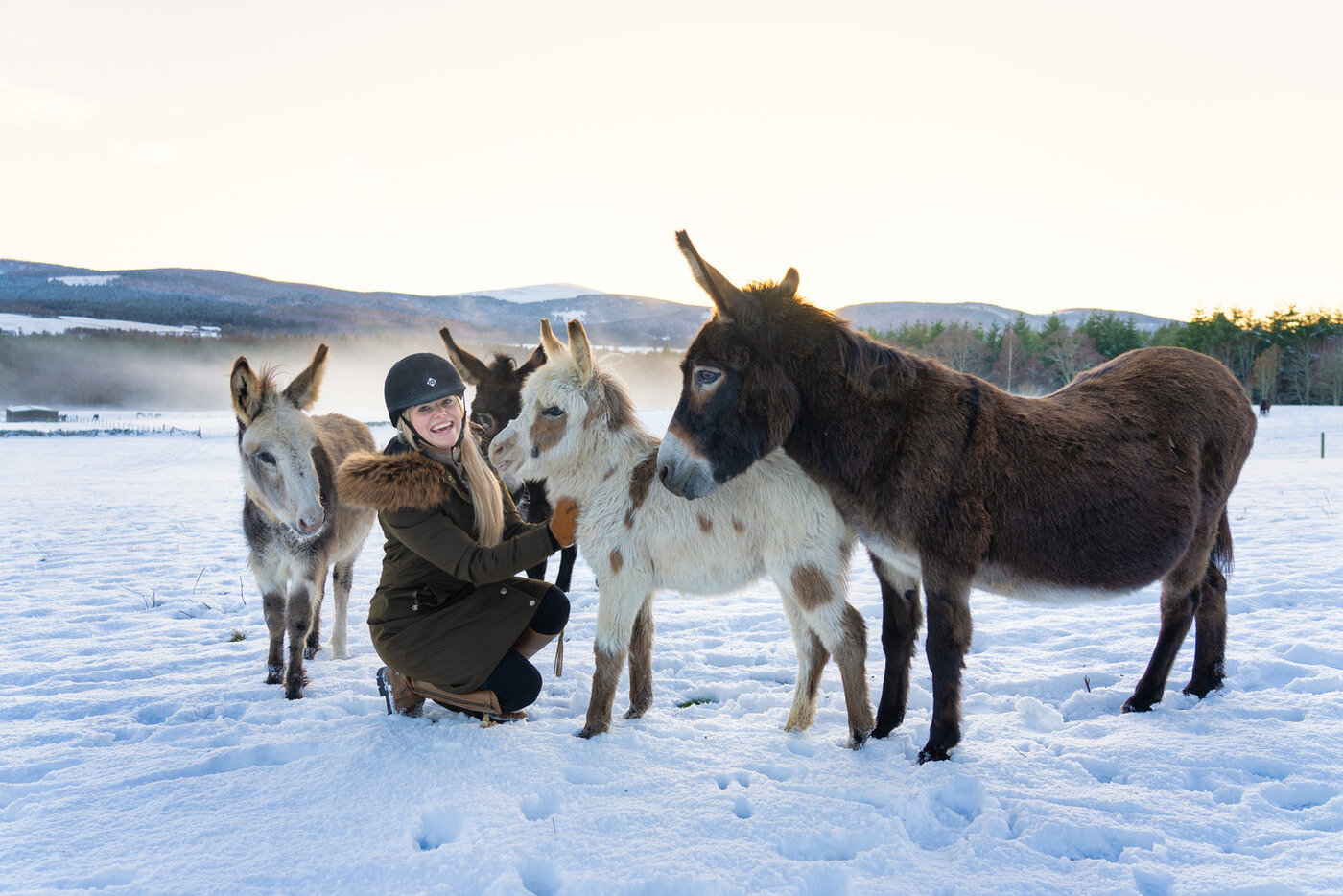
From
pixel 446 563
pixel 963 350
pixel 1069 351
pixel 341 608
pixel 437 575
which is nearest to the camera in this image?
pixel 446 563

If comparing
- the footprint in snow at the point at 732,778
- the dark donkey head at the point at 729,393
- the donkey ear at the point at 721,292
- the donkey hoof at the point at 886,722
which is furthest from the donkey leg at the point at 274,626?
the donkey hoof at the point at 886,722

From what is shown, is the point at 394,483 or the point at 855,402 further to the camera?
the point at 394,483

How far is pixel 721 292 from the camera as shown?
3.54 metres

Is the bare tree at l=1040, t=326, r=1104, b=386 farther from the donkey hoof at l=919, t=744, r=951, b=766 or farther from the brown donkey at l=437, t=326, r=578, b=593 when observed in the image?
the donkey hoof at l=919, t=744, r=951, b=766

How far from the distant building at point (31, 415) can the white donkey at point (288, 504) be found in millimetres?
41531

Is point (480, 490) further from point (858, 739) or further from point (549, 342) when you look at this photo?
point (858, 739)

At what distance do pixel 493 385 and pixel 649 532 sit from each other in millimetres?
3076

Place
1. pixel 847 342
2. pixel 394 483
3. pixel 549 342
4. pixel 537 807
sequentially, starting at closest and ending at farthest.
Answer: pixel 537 807 → pixel 847 342 → pixel 394 483 → pixel 549 342

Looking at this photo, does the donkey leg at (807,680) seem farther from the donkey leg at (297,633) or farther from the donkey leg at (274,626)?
the donkey leg at (274,626)

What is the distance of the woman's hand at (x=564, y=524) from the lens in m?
3.84

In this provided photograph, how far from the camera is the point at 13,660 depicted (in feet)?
17.5

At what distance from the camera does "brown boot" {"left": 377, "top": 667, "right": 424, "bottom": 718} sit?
4301 millimetres

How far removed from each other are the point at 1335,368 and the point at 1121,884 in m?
65.3

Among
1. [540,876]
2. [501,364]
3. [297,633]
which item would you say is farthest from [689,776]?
[501,364]
